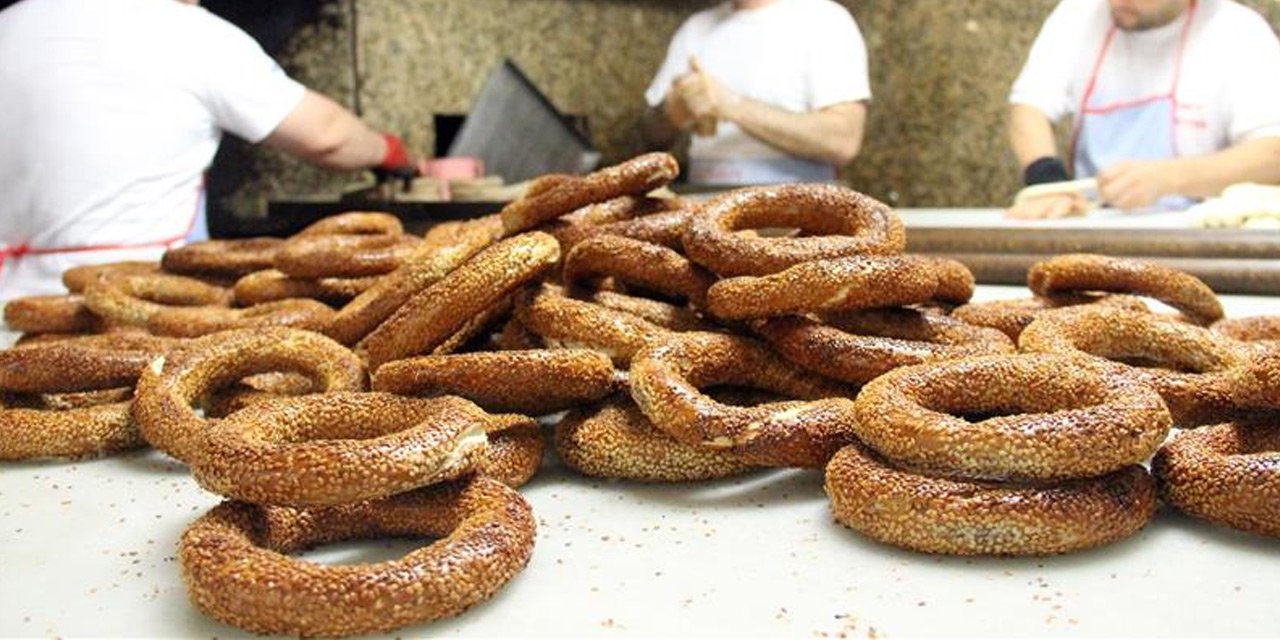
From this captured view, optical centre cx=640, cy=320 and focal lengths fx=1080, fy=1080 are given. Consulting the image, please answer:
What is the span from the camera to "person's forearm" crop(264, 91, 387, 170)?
13.9 feet

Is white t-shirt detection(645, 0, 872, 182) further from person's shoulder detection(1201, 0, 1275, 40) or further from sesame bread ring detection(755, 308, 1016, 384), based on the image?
sesame bread ring detection(755, 308, 1016, 384)

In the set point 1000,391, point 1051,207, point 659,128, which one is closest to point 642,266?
point 1000,391

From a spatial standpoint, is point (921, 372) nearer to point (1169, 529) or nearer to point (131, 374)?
point (1169, 529)

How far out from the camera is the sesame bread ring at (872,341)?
1.83m

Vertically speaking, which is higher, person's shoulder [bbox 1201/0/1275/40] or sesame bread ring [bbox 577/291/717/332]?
person's shoulder [bbox 1201/0/1275/40]

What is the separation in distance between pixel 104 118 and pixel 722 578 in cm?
324

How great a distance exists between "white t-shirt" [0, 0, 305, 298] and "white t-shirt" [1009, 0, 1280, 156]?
3.68m

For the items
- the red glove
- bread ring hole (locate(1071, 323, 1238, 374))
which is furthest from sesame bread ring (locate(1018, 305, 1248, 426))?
the red glove

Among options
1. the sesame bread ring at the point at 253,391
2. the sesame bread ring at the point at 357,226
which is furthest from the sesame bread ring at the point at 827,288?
the sesame bread ring at the point at 357,226

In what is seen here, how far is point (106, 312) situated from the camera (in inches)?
105

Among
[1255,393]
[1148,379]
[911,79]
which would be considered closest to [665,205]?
[1148,379]

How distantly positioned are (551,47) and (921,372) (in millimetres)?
5659

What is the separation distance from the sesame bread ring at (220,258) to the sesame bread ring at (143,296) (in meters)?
0.06

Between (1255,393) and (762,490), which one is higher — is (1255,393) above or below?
above
